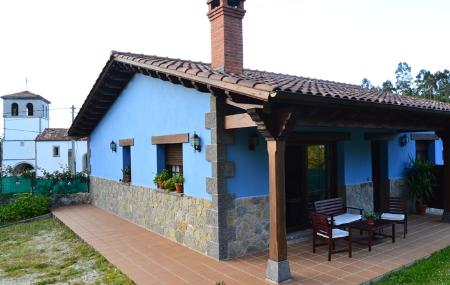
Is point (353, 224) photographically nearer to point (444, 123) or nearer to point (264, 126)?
point (264, 126)

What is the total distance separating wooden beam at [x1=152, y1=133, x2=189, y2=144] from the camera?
747cm

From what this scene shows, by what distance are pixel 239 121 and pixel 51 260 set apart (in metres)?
5.05

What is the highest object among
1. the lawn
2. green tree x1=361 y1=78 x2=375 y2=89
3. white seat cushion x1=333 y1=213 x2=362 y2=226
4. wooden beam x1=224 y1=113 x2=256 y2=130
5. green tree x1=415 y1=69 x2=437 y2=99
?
green tree x1=361 y1=78 x2=375 y2=89

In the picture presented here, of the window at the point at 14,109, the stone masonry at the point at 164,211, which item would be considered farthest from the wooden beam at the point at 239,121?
the window at the point at 14,109

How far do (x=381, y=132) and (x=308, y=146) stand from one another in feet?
10.0

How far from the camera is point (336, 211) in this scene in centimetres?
792

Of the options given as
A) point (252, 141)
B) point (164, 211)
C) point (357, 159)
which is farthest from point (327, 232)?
point (164, 211)

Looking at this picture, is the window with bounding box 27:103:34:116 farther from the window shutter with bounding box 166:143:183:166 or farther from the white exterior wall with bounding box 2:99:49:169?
A: the window shutter with bounding box 166:143:183:166

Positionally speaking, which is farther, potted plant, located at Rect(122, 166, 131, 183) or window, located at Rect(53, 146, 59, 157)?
window, located at Rect(53, 146, 59, 157)

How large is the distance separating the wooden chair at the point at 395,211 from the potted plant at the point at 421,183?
2.79 meters

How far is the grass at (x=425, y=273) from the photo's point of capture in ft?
17.2

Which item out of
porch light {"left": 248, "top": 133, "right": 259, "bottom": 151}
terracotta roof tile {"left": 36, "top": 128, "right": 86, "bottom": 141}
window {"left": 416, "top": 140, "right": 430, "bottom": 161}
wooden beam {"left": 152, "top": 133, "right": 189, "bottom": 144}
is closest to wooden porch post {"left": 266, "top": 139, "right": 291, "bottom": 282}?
porch light {"left": 248, "top": 133, "right": 259, "bottom": 151}

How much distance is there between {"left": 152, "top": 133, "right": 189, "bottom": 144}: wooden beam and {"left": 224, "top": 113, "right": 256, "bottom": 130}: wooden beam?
1437mm

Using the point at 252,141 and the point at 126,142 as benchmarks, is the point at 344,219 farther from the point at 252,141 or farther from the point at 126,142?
the point at 126,142
